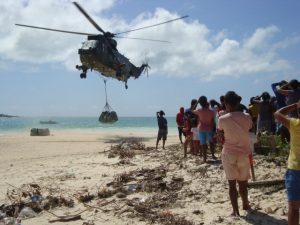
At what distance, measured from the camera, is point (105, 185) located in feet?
30.3

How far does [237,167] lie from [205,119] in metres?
3.73

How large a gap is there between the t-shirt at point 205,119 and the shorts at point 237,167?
3.68m

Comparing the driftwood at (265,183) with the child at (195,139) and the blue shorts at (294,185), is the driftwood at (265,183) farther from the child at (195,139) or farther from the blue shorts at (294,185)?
the child at (195,139)

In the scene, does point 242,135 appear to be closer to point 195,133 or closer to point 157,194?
point 157,194

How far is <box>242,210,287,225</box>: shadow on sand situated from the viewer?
5859 millimetres

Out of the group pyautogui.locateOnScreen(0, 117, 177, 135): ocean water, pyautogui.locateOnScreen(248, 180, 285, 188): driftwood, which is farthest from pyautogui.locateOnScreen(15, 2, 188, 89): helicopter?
pyautogui.locateOnScreen(0, 117, 177, 135): ocean water

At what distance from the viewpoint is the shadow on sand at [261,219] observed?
5.86 m

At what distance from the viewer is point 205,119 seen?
976 centimetres

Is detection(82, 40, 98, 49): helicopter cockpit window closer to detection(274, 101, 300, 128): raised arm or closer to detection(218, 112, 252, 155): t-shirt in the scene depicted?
detection(218, 112, 252, 155): t-shirt

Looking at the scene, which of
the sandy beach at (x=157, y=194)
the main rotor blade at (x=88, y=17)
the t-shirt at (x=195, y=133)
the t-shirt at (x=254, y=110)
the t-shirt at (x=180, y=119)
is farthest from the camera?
the main rotor blade at (x=88, y=17)

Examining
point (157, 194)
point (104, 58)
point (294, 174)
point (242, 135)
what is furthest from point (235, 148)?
point (104, 58)

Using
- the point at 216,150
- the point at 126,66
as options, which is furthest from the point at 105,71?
the point at 216,150

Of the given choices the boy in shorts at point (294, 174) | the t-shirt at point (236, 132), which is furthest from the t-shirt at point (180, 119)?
the boy in shorts at point (294, 174)

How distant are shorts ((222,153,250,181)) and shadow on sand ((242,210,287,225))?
0.54 m
